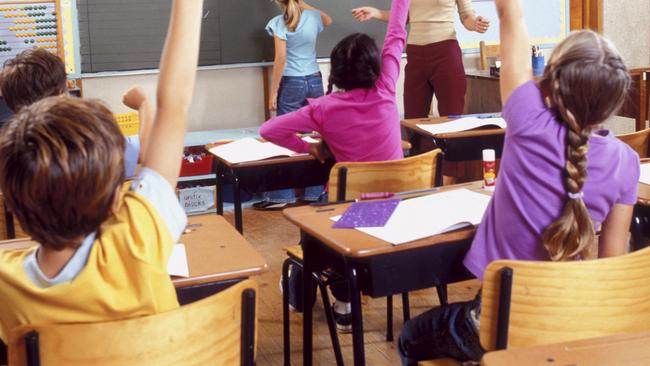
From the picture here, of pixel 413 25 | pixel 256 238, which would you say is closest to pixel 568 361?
pixel 256 238

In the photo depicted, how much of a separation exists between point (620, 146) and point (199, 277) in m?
1.01

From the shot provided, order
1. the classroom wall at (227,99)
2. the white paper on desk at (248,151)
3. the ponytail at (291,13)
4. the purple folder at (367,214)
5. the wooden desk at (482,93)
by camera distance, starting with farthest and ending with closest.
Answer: the classroom wall at (227,99) → the wooden desk at (482,93) → the ponytail at (291,13) → the white paper on desk at (248,151) → the purple folder at (367,214)

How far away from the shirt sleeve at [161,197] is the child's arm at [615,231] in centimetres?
111

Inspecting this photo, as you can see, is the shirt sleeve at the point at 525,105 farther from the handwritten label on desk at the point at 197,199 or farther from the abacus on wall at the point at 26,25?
the abacus on wall at the point at 26,25

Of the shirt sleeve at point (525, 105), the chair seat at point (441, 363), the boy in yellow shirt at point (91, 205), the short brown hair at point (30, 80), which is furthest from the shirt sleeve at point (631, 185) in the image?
the short brown hair at point (30, 80)

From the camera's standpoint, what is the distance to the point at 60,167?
127 centimetres

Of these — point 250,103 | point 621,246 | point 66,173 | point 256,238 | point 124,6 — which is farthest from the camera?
point 250,103

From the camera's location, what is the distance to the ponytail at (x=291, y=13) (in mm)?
5430

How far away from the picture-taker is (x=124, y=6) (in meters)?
5.52

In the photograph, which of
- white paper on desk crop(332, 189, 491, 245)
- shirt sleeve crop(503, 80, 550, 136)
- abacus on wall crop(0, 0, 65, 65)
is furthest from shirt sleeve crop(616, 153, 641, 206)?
abacus on wall crop(0, 0, 65, 65)

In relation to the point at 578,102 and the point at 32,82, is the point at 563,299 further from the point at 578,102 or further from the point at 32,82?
the point at 32,82

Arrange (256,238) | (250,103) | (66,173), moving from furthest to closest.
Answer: (250,103)
(256,238)
(66,173)

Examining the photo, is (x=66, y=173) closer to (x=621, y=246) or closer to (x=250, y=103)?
(x=621, y=246)

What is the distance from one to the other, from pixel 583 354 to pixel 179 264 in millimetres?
1018
